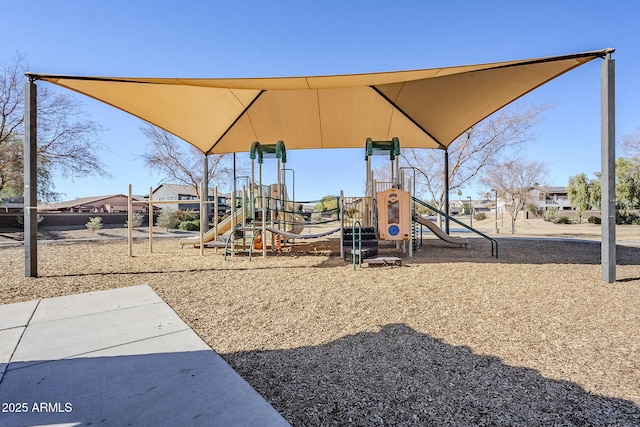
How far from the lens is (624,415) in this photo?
1.99 m

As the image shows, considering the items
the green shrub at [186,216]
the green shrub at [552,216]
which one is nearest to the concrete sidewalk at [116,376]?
the green shrub at [186,216]

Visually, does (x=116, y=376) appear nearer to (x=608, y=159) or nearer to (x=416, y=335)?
(x=416, y=335)

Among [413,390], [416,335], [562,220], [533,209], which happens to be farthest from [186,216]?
[533,209]

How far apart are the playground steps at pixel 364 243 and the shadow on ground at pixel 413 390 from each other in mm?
4599

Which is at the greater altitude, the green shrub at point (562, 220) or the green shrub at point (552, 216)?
the green shrub at point (552, 216)

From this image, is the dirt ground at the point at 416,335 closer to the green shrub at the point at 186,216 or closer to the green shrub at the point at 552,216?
the green shrub at the point at 186,216

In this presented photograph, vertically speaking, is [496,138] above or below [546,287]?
above

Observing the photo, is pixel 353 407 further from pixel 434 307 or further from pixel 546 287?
pixel 546 287

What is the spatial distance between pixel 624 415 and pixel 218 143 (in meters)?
13.3

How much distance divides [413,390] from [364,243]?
659 centimetres

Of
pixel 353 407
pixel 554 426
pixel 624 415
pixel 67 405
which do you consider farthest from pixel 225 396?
pixel 624 415

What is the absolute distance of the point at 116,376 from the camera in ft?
8.03

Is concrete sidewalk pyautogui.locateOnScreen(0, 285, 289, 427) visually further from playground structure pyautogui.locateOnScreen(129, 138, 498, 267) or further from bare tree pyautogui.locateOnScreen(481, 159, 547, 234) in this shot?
bare tree pyautogui.locateOnScreen(481, 159, 547, 234)

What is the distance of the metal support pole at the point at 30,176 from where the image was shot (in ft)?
19.7
